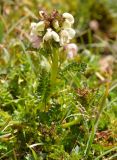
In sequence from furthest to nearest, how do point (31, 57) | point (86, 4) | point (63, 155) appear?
point (86, 4) → point (31, 57) → point (63, 155)

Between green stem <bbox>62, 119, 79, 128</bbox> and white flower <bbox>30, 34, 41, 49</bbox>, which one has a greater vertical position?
white flower <bbox>30, 34, 41, 49</bbox>

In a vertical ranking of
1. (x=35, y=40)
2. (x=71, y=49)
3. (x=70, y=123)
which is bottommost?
(x=70, y=123)

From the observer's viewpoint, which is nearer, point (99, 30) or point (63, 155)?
point (63, 155)

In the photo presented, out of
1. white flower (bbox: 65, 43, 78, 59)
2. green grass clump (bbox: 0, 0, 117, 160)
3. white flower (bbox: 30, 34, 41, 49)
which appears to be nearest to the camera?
green grass clump (bbox: 0, 0, 117, 160)

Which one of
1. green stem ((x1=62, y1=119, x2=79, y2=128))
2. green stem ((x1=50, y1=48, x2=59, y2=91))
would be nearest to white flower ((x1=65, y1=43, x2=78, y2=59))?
green stem ((x1=50, y1=48, x2=59, y2=91))

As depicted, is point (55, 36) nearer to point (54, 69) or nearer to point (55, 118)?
point (54, 69)

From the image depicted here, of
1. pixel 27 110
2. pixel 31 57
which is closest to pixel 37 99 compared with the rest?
pixel 27 110

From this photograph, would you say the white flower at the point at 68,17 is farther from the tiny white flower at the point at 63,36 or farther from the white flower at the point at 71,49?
the white flower at the point at 71,49

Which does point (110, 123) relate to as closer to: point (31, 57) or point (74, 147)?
point (74, 147)

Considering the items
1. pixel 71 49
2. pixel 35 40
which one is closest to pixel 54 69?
pixel 35 40

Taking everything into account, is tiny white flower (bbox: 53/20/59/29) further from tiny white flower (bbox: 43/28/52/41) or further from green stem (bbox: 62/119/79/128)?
green stem (bbox: 62/119/79/128)

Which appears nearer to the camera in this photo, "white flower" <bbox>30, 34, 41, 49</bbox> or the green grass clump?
the green grass clump
